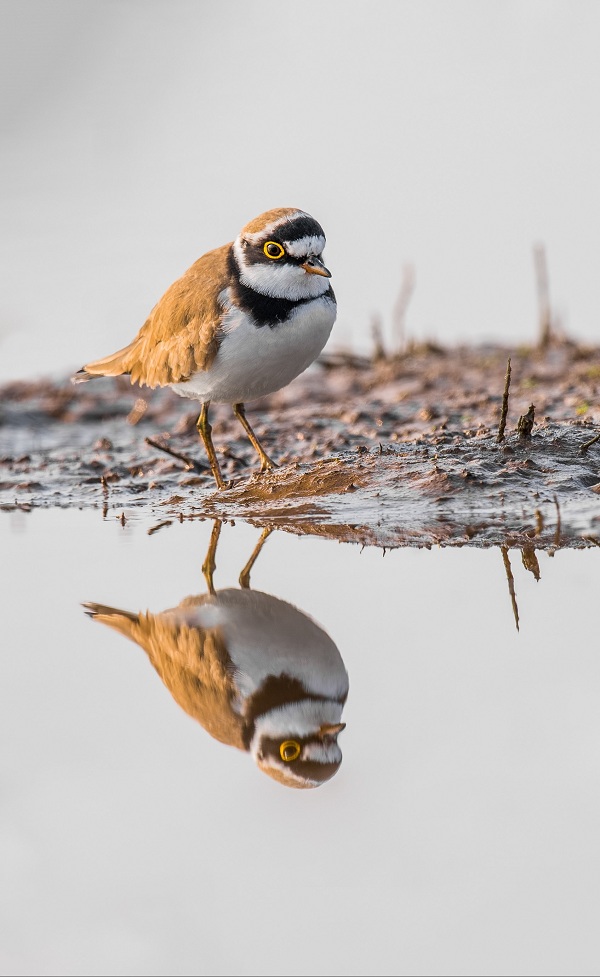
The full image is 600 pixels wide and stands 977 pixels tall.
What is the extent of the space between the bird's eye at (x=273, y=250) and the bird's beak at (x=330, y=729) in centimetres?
340

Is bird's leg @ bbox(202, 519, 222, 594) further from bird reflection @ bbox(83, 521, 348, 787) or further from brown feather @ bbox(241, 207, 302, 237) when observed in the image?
brown feather @ bbox(241, 207, 302, 237)

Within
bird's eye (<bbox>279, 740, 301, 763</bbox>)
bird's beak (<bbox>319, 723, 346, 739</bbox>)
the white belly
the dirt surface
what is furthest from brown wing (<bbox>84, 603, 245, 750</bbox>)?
the white belly

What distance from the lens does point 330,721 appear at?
3.88 m

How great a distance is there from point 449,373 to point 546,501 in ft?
16.3

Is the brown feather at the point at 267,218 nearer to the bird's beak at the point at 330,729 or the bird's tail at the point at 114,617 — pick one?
the bird's tail at the point at 114,617

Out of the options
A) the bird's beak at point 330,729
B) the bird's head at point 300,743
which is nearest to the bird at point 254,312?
the bird's head at point 300,743

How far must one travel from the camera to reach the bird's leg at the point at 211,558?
545 cm

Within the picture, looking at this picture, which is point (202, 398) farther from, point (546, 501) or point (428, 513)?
point (546, 501)

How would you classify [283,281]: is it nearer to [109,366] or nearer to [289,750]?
[109,366]

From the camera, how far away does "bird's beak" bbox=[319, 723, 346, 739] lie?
380 cm

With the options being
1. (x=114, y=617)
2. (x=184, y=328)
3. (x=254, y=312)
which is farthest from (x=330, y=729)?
(x=184, y=328)

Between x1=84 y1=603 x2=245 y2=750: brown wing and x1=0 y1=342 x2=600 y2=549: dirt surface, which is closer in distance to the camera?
x1=84 y1=603 x2=245 y2=750: brown wing

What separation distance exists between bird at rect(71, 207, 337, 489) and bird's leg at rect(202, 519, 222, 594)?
3.00 feet

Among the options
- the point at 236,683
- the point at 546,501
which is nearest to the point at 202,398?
the point at 546,501
